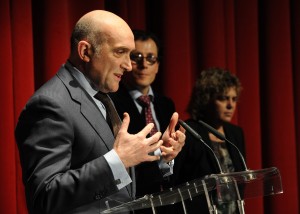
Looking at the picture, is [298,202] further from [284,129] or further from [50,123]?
[50,123]

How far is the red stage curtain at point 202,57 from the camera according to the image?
2.88 metres

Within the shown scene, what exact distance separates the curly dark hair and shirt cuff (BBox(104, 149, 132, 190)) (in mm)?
1631

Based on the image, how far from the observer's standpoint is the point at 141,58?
3.07 m

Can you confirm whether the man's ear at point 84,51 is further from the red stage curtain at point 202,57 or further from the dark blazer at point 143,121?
the red stage curtain at point 202,57

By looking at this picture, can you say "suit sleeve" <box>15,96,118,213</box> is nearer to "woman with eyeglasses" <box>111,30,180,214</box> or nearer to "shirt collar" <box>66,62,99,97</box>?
"shirt collar" <box>66,62,99,97</box>

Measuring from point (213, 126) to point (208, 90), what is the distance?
0.22 metres

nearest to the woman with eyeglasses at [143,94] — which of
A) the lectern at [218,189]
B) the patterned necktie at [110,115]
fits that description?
the patterned necktie at [110,115]

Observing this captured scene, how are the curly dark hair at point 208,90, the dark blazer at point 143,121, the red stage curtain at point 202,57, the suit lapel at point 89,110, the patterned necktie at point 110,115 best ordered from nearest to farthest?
the suit lapel at point 89,110
the patterned necktie at point 110,115
the dark blazer at point 143,121
the red stage curtain at point 202,57
the curly dark hair at point 208,90

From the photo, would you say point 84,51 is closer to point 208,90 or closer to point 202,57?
point 208,90

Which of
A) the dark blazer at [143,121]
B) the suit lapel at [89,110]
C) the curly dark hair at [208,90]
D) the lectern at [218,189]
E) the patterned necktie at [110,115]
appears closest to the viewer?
the lectern at [218,189]

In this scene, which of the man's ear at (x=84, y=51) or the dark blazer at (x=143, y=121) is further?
the dark blazer at (x=143, y=121)

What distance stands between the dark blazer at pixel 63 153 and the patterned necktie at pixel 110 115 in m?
0.09

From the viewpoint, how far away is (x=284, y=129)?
4.09 metres

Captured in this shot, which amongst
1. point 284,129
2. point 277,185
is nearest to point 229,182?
point 277,185
